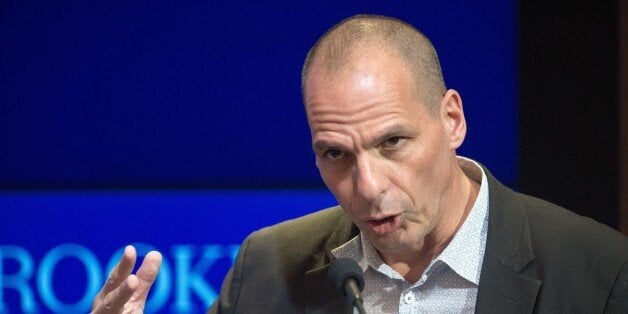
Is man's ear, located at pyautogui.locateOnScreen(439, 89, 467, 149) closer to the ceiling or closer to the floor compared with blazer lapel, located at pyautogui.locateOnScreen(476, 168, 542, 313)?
closer to the ceiling

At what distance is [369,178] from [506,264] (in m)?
0.38

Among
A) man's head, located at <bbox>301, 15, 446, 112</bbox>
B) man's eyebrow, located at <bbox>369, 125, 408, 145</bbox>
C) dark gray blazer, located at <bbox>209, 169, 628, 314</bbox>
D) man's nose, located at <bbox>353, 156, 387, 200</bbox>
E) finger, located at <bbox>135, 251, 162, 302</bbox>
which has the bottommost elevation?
dark gray blazer, located at <bbox>209, 169, 628, 314</bbox>

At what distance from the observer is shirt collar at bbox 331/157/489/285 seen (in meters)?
2.26

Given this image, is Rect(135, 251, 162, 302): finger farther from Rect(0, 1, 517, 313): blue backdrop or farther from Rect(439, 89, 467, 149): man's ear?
Rect(0, 1, 517, 313): blue backdrop

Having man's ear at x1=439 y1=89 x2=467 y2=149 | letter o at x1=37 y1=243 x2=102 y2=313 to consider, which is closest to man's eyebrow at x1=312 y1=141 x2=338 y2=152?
man's ear at x1=439 y1=89 x2=467 y2=149

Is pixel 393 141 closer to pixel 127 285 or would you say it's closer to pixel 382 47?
pixel 382 47

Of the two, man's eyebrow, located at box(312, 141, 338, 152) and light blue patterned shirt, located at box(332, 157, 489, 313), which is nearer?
man's eyebrow, located at box(312, 141, 338, 152)

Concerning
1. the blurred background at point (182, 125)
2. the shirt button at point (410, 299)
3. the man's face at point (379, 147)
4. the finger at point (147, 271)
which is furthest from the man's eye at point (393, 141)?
the blurred background at point (182, 125)

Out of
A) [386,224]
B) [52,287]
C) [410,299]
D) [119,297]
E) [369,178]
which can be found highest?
[369,178]

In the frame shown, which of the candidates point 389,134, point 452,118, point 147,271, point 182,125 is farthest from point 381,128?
point 182,125

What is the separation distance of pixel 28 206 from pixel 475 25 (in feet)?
5.58

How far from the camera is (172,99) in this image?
3750 millimetres

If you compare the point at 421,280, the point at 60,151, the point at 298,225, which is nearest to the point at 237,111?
the point at 60,151

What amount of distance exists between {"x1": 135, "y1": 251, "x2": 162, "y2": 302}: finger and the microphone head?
18.3 inches
